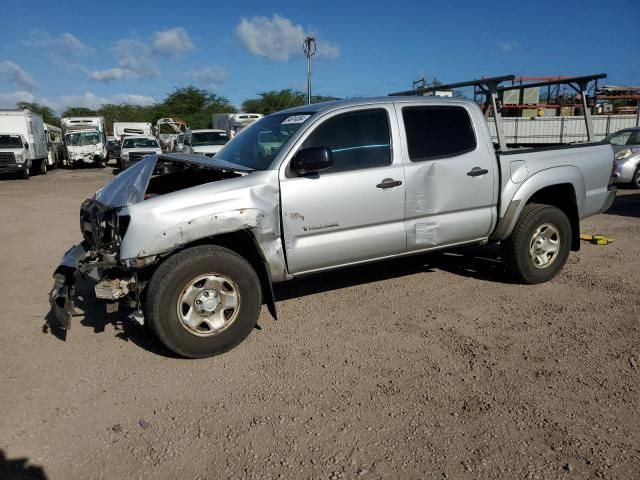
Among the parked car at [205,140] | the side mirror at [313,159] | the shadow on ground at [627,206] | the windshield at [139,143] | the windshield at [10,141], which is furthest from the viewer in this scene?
the windshield at [139,143]

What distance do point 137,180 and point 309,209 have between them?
1346 millimetres

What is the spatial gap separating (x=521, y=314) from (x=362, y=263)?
4.90 ft

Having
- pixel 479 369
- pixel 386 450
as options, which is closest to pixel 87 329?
pixel 386 450

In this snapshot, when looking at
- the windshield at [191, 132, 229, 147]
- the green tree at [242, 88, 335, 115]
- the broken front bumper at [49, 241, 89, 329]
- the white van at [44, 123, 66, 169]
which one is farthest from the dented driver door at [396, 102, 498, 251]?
the green tree at [242, 88, 335, 115]

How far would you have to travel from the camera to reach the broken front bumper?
3.92 metres

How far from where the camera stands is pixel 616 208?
403 inches

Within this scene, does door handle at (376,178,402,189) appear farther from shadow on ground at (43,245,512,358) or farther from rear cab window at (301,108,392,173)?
shadow on ground at (43,245,512,358)

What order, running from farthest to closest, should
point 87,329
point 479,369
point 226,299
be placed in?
point 87,329, point 226,299, point 479,369

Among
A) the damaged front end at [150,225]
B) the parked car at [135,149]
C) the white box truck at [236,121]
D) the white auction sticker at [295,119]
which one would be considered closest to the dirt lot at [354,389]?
the damaged front end at [150,225]

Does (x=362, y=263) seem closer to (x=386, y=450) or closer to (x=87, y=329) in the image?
(x=386, y=450)

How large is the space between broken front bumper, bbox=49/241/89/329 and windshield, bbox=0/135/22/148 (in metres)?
21.3

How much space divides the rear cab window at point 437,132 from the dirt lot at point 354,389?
142cm

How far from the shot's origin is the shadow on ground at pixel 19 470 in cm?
261

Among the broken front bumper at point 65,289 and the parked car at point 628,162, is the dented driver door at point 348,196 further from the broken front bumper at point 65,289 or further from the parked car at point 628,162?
the parked car at point 628,162
